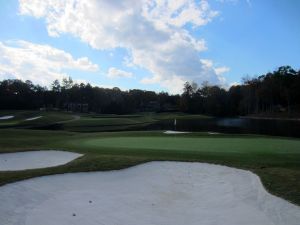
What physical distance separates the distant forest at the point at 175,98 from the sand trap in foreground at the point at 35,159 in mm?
95863

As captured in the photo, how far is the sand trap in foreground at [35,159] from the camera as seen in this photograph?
15508 millimetres

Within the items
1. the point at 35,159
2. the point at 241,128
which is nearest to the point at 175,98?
the point at 241,128

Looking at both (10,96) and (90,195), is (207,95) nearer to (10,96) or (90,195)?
(10,96)

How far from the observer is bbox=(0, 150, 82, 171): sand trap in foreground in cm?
1551

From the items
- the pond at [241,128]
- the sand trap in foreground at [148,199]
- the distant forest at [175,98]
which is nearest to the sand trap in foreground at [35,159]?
the sand trap in foreground at [148,199]

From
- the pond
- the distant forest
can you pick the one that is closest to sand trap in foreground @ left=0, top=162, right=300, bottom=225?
the pond

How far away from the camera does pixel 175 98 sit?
15888cm

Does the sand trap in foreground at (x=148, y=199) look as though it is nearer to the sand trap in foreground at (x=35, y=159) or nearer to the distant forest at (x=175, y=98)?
the sand trap in foreground at (x=35, y=159)

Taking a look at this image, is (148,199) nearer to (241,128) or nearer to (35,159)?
(35,159)

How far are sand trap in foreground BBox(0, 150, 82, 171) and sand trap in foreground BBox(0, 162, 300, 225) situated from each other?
4210 millimetres

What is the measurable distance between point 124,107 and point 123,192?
115 meters

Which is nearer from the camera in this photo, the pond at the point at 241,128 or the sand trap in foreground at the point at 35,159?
the sand trap in foreground at the point at 35,159

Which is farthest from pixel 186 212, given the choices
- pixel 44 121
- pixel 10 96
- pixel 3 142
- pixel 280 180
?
pixel 10 96

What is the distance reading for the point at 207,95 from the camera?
481 feet
